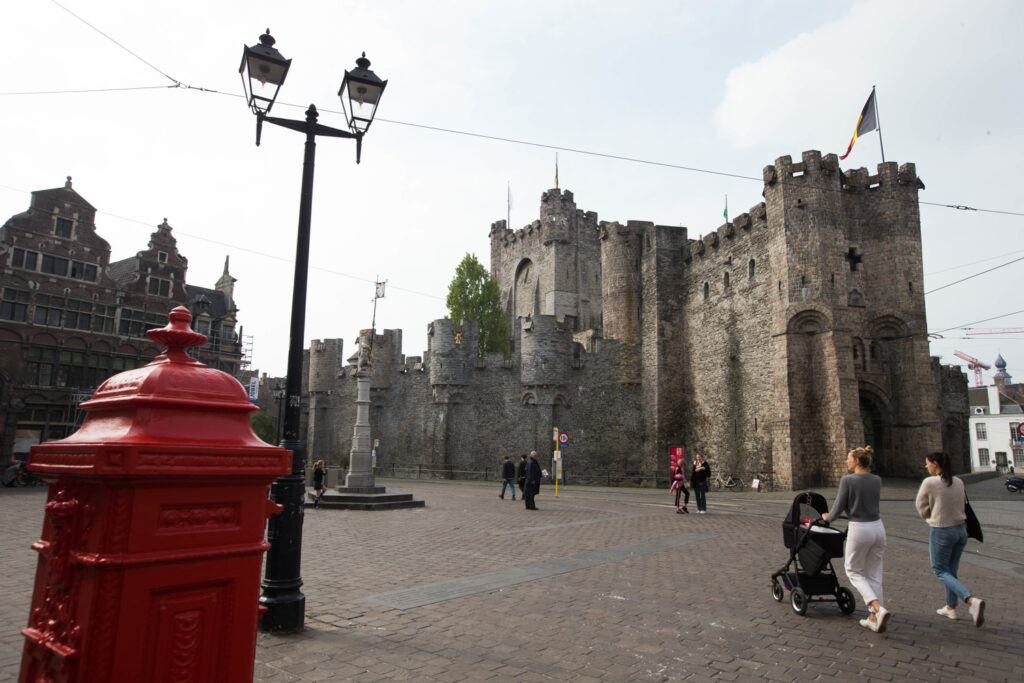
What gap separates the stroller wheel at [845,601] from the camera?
5703 millimetres

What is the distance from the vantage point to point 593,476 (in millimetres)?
30891

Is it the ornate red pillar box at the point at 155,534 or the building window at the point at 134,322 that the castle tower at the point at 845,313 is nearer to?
the ornate red pillar box at the point at 155,534

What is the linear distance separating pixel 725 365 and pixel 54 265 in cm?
3174

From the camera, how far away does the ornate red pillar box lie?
192cm

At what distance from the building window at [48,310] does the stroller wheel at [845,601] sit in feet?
112

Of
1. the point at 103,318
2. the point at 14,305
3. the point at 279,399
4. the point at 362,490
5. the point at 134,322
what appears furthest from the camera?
the point at 279,399

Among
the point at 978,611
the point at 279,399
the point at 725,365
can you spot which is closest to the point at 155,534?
the point at 978,611

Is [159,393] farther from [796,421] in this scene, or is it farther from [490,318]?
[490,318]

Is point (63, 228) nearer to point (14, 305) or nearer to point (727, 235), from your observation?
point (14, 305)

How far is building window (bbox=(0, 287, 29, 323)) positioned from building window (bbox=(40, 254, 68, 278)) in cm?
156

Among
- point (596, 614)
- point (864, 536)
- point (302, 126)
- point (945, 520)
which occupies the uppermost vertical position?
point (302, 126)

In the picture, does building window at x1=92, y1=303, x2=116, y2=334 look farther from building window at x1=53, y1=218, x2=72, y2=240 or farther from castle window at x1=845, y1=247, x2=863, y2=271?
castle window at x1=845, y1=247, x2=863, y2=271

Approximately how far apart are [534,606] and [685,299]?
90.5 ft

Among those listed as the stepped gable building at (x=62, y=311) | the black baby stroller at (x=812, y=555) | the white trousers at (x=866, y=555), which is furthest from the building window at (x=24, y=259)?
the white trousers at (x=866, y=555)
